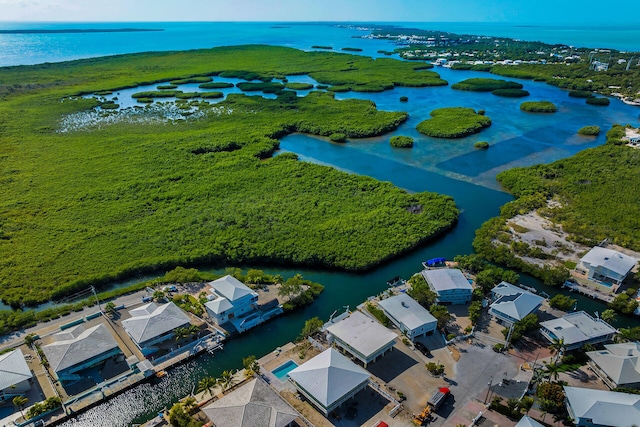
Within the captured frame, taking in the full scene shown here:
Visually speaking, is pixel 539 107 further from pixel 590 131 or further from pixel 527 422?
pixel 527 422

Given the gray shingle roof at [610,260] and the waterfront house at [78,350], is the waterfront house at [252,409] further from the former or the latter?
the gray shingle roof at [610,260]

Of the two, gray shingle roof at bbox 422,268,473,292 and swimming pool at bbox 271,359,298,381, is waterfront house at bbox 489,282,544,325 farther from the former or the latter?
swimming pool at bbox 271,359,298,381

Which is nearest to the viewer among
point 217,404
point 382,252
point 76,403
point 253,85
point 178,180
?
point 217,404

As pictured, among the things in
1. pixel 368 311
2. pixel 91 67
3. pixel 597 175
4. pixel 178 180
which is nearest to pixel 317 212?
pixel 368 311

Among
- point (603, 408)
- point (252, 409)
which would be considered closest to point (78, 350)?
point (252, 409)

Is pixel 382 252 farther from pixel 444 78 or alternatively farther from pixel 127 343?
pixel 444 78

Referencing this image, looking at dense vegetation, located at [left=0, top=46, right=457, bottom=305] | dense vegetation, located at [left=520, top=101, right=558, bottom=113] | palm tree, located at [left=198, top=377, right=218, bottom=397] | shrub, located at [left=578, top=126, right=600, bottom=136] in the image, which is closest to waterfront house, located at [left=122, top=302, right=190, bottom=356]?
palm tree, located at [left=198, top=377, right=218, bottom=397]

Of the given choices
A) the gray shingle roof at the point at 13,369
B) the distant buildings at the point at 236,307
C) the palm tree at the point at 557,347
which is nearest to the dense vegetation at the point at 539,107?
the palm tree at the point at 557,347

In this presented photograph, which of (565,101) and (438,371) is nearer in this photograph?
(438,371)
